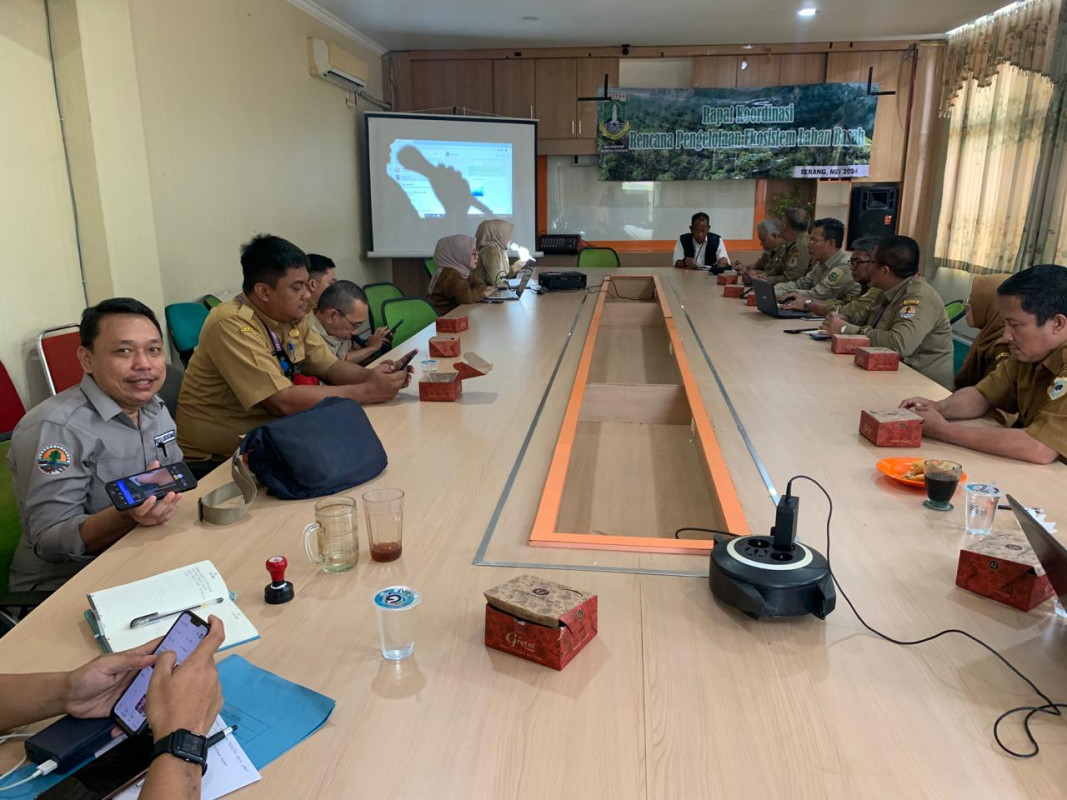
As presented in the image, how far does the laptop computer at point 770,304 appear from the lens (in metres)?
4.20

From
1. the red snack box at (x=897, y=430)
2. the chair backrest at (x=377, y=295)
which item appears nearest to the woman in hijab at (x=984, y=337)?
the red snack box at (x=897, y=430)

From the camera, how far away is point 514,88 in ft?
25.8

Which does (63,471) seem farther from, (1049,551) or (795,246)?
(795,246)

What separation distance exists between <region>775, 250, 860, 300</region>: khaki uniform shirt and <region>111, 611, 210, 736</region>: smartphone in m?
4.28

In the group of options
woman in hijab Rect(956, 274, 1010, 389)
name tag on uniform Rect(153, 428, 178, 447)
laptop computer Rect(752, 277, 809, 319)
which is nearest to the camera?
name tag on uniform Rect(153, 428, 178, 447)

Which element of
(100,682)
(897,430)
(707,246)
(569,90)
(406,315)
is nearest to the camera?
(100,682)

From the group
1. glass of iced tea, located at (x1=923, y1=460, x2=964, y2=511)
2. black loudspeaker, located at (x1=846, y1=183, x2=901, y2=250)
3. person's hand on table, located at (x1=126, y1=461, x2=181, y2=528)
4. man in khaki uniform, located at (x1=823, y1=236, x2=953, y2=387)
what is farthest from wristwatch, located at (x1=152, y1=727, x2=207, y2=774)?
black loudspeaker, located at (x1=846, y1=183, x2=901, y2=250)

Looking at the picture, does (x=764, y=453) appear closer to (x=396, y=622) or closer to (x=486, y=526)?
(x=486, y=526)

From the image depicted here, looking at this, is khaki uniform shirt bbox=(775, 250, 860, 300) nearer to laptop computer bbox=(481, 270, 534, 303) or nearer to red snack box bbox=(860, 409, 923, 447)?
laptop computer bbox=(481, 270, 534, 303)

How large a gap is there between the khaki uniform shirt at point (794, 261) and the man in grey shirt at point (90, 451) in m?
4.93

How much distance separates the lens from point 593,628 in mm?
1175

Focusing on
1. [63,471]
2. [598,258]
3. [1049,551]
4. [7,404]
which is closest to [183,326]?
[7,404]

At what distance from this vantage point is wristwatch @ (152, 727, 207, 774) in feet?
2.81

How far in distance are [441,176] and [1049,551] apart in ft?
23.5
